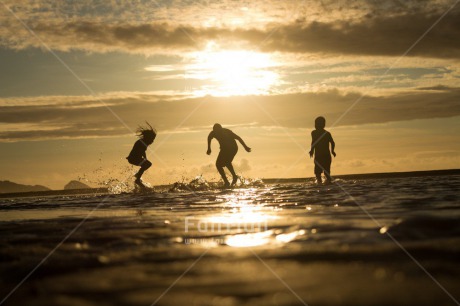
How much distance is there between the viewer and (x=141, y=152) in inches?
776

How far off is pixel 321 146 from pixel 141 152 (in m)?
6.42

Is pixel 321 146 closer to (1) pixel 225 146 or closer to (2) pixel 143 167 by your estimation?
(1) pixel 225 146

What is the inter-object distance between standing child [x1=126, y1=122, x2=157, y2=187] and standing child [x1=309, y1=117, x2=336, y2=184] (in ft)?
19.1

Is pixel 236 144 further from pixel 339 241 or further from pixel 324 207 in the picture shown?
pixel 339 241

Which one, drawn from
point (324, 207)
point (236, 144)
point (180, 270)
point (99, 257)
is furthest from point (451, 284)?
point (236, 144)

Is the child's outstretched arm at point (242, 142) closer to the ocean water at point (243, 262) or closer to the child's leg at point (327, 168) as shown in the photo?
the child's leg at point (327, 168)

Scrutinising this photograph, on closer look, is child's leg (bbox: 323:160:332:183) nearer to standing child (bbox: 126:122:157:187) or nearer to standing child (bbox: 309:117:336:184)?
standing child (bbox: 309:117:336:184)

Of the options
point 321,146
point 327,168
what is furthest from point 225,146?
point 327,168

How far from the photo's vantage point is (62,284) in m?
3.02

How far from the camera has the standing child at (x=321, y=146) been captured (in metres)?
19.2

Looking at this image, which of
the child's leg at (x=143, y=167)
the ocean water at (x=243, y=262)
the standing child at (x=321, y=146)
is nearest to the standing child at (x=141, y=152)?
the child's leg at (x=143, y=167)

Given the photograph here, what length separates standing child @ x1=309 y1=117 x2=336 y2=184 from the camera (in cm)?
1920

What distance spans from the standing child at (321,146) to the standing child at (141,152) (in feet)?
19.1

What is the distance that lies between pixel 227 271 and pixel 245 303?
2.51ft
